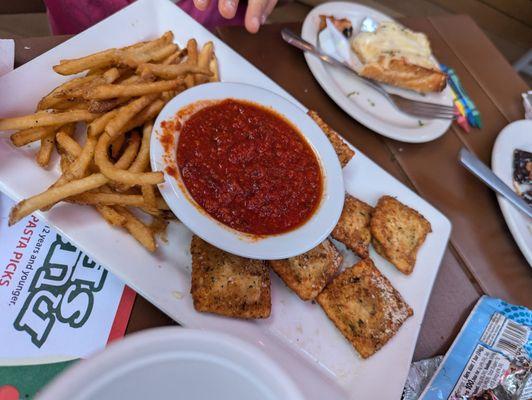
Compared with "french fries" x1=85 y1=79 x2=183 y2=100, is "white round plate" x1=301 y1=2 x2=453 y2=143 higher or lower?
lower

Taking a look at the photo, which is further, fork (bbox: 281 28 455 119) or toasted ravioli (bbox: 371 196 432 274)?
fork (bbox: 281 28 455 119)

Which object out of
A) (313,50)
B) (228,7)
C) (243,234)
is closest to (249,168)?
(243,234)

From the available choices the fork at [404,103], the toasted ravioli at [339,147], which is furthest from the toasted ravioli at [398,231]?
the fork at [404,103]

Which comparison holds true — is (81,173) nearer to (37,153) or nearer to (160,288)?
(37,153)

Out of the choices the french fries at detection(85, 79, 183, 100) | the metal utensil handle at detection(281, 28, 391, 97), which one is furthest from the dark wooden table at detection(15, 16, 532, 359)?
the french fries at detection(85, 79, 183, 100)

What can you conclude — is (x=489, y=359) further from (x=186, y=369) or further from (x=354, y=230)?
(x=186, y=369)

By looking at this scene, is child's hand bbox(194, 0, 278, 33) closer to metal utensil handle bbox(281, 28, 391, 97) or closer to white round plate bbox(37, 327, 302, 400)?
metal utensil handle bbox(281, 28, 391, 97)
